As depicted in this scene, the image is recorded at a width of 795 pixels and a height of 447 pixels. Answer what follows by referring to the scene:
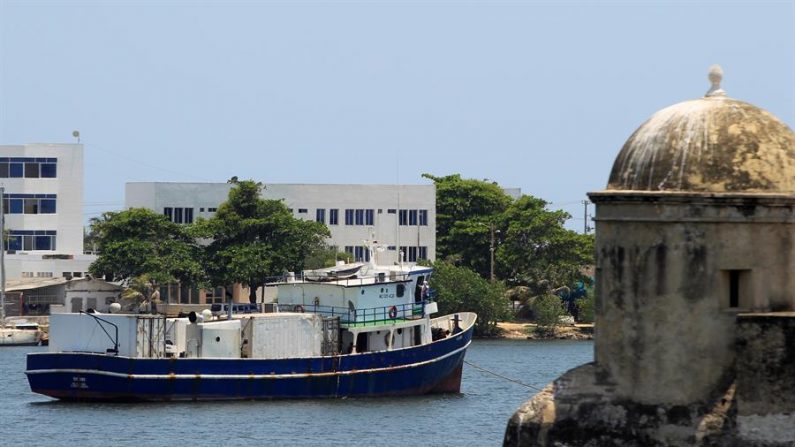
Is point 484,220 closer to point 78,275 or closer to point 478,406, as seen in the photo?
point 78,275

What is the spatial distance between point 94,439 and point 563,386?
2373 cm

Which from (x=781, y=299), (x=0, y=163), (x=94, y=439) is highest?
(x=0, y=163)

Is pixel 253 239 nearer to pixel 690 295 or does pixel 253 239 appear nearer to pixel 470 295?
pixel 470 295

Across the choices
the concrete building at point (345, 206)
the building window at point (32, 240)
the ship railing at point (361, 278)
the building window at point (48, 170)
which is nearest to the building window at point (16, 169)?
the building window at point (48, 170)

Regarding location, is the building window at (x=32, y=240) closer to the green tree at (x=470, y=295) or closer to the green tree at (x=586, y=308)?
the green tree at (x=470, y=295)

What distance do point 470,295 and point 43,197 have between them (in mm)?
24490

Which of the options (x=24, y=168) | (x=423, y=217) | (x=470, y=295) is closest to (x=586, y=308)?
(x=470, y=295)

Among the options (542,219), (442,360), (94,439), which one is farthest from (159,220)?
(94,439)

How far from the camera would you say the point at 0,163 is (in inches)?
3514

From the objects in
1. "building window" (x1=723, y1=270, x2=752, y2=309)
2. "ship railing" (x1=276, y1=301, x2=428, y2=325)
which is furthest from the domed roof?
"ship railing" (x1=276, y1=301, x2=428, y2=325)

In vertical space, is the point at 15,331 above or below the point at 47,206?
below

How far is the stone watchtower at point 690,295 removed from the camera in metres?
12.5

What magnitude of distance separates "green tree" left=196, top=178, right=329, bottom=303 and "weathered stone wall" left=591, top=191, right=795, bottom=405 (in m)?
66.6

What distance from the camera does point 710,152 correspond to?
1292 centimetres
